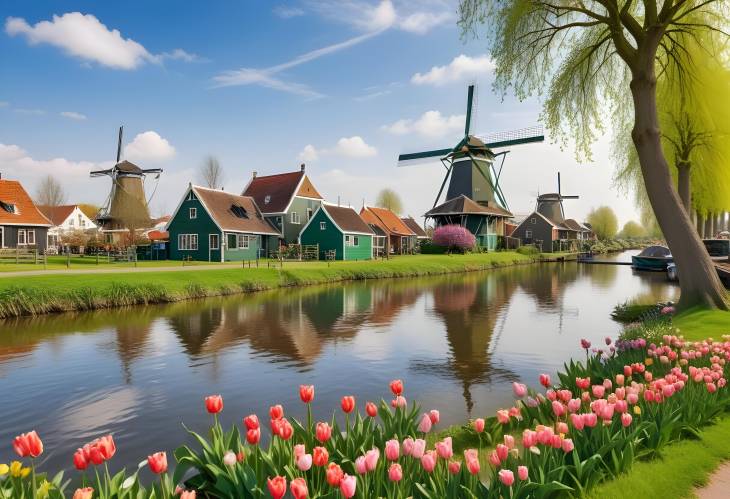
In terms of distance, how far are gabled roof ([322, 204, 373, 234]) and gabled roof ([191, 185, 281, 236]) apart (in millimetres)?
5759

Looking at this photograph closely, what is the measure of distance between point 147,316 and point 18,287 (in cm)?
543

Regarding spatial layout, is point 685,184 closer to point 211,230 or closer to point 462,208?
point 211,230

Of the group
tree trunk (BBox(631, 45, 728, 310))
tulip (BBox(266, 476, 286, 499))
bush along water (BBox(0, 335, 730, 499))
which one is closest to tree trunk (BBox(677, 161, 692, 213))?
tree trunk (BBox(631, 45, 728, 310))

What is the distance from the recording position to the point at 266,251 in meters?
46.2

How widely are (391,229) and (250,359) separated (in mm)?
52458

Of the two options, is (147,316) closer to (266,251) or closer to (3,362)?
(3,362)

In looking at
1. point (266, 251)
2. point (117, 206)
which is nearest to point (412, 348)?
point (266, 251)

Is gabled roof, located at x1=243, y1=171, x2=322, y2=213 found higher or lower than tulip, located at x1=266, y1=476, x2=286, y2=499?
higher

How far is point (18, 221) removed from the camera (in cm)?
3891

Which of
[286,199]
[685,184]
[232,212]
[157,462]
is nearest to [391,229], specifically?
[286,199]

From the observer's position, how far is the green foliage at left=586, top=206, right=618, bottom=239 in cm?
11894

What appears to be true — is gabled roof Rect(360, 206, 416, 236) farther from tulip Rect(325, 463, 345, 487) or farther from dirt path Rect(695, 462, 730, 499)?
tulip Rect(325, 463, 345, 487)

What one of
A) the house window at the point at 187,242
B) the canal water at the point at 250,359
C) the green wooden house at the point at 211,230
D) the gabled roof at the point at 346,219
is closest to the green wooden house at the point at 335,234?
the gabled roof at the point at 346,219

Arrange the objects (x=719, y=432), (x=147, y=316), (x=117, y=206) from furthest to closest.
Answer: (x=117, y=206)
(x=147, y=316)
(x=719, y=432)
